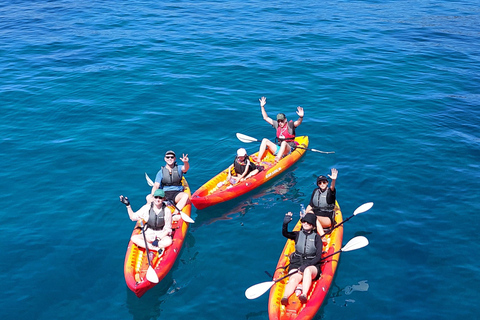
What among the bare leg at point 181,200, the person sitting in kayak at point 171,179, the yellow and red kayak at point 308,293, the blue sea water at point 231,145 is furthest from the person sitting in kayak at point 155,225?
the yellow and red kayak at point 308,293

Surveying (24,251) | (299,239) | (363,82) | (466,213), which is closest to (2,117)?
(24,251)

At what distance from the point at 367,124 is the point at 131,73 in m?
12.8

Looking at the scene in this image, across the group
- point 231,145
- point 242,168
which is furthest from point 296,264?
point 231,145

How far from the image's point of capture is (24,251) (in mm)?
13586

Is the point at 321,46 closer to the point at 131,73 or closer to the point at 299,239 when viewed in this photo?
the point at 131,73

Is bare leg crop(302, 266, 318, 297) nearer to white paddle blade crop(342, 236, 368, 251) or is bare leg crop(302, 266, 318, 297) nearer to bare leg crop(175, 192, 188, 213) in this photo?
white paddle blade crop(342, 236, 368, 251)

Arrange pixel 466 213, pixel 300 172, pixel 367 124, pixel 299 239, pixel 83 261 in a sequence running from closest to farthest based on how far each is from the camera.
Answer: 1. pixel 299 239
2. pixel 83 261
3. pixel 466 213
4. pixel 300 172
5. pixel 367 124

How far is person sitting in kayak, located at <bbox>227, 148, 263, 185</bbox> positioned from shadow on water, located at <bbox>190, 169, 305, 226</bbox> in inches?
23.9

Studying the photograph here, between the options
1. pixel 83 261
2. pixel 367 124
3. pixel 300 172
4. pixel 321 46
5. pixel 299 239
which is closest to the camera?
pixel 299 239

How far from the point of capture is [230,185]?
16.3 meters

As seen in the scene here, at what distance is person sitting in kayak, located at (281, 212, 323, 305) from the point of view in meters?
11.3

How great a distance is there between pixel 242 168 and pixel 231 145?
10.6 ft

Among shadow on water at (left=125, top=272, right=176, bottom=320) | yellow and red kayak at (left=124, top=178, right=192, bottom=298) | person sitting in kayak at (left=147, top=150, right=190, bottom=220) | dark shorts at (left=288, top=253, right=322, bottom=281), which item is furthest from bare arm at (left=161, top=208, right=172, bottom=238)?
dark shorts at (left=288, top=253, right=322, bottom=281)

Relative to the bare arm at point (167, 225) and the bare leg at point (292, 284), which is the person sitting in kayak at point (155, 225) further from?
the bare leg at point (292, 284)
